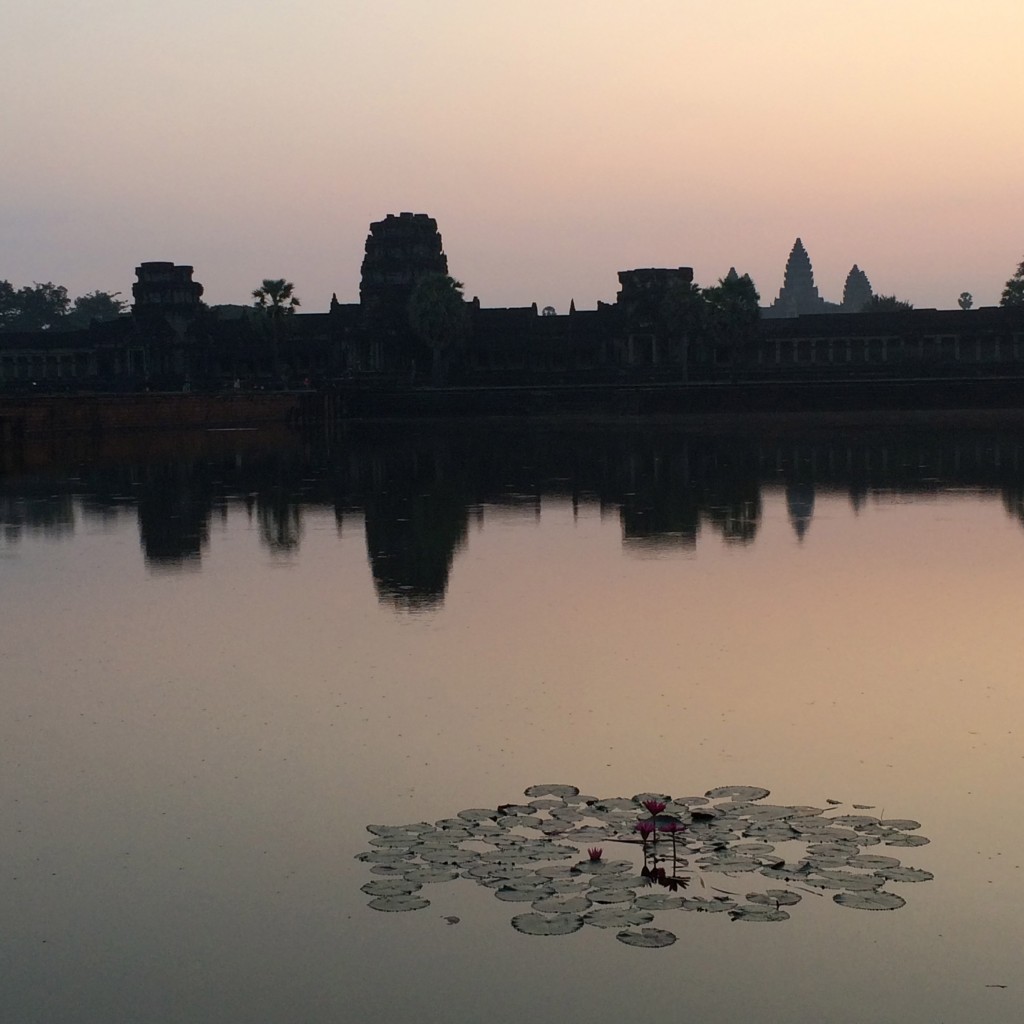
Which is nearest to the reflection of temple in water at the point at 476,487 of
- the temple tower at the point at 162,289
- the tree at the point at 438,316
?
the tree at the point at 438,316

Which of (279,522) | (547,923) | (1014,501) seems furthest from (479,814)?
(1014,501)

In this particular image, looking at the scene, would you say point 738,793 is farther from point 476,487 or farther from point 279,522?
point 476,487

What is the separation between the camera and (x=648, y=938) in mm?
8242

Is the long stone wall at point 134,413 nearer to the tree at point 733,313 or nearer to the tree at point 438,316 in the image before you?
the tree at point 438,316

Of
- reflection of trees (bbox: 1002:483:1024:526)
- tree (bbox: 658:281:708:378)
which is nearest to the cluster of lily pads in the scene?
reflection of trees (bbox: 1002:483:1024:526)

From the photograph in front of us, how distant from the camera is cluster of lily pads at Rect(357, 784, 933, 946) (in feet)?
28.3

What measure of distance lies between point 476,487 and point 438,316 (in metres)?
80.3

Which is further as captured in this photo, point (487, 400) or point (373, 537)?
point (487, 400)

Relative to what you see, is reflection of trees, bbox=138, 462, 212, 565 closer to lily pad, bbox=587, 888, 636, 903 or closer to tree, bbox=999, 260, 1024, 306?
lily pad, bbox=587, 888, 636, 903

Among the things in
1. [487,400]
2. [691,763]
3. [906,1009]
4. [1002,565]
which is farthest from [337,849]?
[487,400]

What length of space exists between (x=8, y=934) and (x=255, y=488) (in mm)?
32085

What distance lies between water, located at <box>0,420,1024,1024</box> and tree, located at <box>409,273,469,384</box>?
290ft

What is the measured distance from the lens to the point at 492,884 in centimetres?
905

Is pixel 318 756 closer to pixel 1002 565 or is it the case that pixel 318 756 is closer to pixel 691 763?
pixel 691 763
